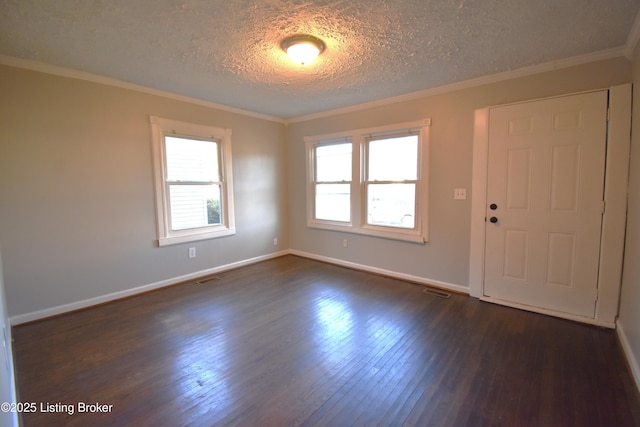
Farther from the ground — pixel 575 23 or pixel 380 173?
pixel 575 23

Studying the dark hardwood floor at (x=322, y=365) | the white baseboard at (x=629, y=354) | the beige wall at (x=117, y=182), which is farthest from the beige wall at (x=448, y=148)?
the white baseboard at (x=629, y=354)

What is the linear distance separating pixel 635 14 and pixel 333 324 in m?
3.27

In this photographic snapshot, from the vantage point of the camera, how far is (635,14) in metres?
1.97

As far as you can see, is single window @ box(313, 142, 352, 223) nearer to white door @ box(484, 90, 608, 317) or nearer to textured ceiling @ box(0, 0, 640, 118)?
textured ceiling @ box(0, 0, 640, 118)

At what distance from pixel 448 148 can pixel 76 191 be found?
416 cm

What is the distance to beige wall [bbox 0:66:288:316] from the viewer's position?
8.71 feet

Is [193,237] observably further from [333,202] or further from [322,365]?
[322,365]

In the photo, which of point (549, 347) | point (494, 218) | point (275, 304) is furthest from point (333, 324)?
point (494, 218)

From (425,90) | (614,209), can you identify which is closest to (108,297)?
(425,90)

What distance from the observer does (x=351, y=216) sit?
4469 mm

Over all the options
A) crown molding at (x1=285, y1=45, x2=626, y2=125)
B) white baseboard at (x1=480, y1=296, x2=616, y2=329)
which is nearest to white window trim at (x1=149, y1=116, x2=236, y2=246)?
crown molding at (x1=285, y1=45, x2=626, y2=125)

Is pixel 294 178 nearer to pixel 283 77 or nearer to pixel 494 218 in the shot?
pixel 283 77

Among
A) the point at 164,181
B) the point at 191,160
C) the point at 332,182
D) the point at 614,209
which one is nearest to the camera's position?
the point at 614,209

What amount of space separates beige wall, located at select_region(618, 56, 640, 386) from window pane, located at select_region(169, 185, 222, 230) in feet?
14.7
